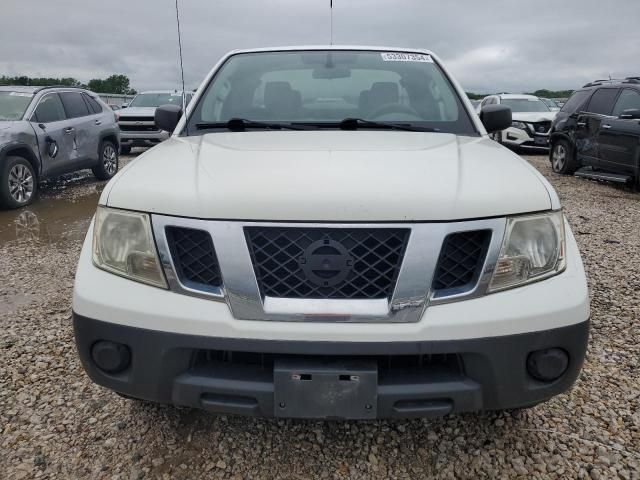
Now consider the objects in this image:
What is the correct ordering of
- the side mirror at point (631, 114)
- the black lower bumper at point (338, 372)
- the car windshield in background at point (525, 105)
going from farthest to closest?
1. the car windshield in background at point (525, 105)
2. the side mirror at point (631, 114)
3. the black lower bumper at point (338, 372)

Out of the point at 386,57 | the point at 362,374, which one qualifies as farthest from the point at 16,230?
the point at 362,374

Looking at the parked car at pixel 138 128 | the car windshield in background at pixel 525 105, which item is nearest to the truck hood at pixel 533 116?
the car windshield in background at pixel 525 105

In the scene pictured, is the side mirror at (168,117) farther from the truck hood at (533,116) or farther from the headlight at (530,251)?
the truck hood at (533,116)

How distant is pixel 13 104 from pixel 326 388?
7.64m

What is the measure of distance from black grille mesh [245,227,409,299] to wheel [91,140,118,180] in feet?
27.8

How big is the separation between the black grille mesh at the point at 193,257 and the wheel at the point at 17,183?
6211mm

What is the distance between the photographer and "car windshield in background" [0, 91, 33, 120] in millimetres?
7275

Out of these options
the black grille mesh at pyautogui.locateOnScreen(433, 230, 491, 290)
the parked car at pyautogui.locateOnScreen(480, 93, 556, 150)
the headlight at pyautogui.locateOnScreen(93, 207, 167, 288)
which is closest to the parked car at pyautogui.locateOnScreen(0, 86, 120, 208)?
the headlight at pyautogui.locateOnScreen(93, 207, 167, 288)

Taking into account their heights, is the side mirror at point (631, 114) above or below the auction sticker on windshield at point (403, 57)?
below

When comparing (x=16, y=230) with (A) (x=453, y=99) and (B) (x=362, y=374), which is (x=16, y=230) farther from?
(B) (x=362, y=374)

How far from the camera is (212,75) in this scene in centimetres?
313

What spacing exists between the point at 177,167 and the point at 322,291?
0.78m

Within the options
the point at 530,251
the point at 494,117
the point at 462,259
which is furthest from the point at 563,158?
the point at 462,259

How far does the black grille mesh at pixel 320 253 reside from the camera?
164 centimetres
